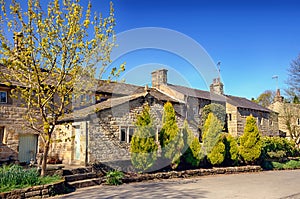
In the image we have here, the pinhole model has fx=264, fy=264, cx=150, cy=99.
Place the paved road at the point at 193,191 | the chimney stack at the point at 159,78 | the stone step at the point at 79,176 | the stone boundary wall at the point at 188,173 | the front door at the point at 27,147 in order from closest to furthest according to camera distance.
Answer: the paved road at the point at 193,191
the stone step at the point at 79,176
the stone boundary wall at the point at 188,173
the front door at the point at 27,147
the chimney stack at the point at 159,78

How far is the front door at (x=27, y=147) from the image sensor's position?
16.8 metres

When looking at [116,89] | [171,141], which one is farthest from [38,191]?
[116,89]

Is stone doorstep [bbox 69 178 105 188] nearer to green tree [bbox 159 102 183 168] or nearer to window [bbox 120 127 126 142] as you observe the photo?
window [bbox 120 127 126 142]

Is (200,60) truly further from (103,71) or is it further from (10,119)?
(10,119)

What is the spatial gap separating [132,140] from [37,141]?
728 cm

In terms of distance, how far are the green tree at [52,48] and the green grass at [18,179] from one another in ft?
2.62

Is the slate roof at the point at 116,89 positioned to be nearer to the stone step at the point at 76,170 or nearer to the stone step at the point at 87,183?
the stone step at the point at 76,170

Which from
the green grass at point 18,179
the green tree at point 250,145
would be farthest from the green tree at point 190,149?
the green grass at point 18,179

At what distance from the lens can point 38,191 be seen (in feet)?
32.3

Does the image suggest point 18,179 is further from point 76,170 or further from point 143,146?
point 143,146

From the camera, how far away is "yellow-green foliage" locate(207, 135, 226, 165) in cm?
1736

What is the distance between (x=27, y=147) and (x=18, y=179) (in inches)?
301

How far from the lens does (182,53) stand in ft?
52.5

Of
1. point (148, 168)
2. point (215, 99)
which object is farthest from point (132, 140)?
point (215, 99)
